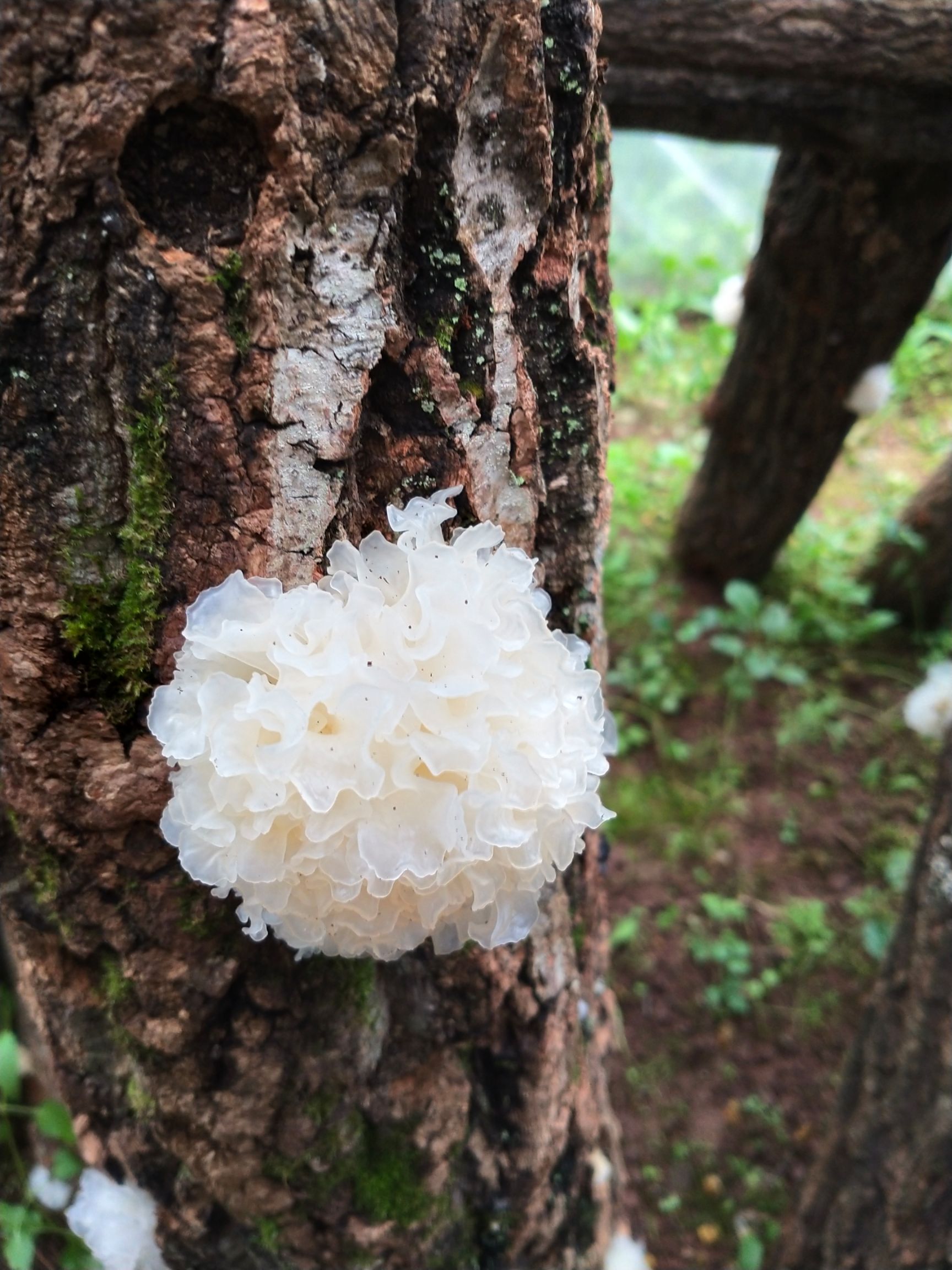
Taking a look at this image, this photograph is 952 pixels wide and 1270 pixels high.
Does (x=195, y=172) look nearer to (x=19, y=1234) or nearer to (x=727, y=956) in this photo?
(x=19, y=1234)

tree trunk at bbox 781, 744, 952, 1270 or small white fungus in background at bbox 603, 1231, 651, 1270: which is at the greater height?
tree trunk at bbox 781, 744, 952, 1270

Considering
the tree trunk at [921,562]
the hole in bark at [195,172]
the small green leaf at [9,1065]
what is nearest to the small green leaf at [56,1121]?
the small green leaf at [9,1065]

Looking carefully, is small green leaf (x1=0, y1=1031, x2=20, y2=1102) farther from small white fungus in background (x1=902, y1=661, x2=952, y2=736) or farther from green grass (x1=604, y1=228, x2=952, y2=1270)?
small white fungus in background (x1=902, y1=661, x2=952, y2=736)

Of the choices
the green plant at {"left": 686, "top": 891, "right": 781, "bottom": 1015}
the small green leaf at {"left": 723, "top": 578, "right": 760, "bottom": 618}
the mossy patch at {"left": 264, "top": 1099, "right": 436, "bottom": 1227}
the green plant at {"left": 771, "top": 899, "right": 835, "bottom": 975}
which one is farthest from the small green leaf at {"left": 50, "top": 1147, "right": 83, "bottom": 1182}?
the small green leaf at {"left": 723, "top": 578, "right": 760, "bottom": 618}

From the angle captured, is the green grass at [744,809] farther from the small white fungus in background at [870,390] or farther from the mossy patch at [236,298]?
the mossy patch at [236,298]

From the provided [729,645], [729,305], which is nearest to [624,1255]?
[729,645]

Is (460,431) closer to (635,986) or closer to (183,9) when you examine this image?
(183,9)
